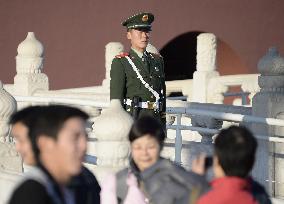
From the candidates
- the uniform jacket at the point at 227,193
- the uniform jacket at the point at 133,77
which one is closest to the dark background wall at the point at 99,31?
the uniform jacket at the point at 133,77

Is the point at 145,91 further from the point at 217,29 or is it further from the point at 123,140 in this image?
the point at 217,29

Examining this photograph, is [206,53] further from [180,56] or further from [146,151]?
[146,151]

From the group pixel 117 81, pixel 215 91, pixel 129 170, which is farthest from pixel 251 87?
pixel 129 170

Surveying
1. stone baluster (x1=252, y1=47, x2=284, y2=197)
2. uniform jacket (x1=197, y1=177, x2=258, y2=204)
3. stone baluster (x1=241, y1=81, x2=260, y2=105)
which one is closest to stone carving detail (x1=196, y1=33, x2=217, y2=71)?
stone baluster (x1=241, y1=81, x2=260, y2=105)

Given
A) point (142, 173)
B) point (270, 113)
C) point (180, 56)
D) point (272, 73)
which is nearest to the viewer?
point (142, 173)

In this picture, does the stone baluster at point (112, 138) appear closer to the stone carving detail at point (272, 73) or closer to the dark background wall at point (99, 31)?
the stone carving detail at point (272, 73)

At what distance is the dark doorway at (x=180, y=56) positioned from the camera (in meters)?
16.3

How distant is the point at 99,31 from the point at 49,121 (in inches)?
531

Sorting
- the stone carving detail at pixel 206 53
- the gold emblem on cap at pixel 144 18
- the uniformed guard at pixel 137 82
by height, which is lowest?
the uniformed guard at pixel 137 82

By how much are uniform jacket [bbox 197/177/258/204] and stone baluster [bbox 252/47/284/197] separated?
383 cm

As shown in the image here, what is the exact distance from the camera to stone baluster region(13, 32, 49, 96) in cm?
1183

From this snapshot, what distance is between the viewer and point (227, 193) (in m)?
3.40

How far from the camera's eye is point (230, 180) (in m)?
3.41

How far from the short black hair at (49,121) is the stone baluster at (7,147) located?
492 cm
